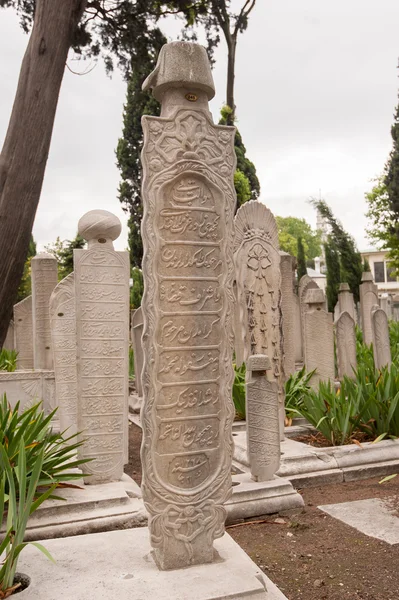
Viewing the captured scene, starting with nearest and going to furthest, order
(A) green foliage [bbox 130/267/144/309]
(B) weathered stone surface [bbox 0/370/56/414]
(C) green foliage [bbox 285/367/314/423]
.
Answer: (B) weathered stone surface [bbox 0/370/56/414] < (C) green foliage [bbox 285/367/314/423] < (A) green foliage [bbox 130/267/144/309]

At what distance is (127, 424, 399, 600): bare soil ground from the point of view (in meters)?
2.72

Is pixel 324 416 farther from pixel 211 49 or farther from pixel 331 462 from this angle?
pixel 211 49

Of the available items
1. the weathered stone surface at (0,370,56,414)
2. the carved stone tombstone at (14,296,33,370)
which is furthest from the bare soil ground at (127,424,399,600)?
the carved stone tombstone at (14,296,33,370)

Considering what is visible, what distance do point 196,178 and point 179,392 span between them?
114cm

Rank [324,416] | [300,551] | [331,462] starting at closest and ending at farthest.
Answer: [300,551] < [331,462] < [324,416]

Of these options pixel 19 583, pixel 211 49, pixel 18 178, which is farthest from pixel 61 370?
pixel 211 49

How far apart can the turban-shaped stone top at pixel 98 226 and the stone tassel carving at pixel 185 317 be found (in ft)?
5.02

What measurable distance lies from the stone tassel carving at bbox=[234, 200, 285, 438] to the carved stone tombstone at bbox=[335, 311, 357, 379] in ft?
7.90

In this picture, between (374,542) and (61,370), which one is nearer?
(374,542)

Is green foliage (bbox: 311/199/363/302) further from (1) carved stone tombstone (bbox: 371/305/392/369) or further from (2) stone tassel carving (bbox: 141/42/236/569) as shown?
(2) stone tassel carving (bbox: 141/42/236/569)

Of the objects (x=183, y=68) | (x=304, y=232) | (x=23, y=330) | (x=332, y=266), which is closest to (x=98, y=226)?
(x=183, y=68)

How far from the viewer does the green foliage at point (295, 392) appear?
6203 millimetres

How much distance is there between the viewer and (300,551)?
3.25 m

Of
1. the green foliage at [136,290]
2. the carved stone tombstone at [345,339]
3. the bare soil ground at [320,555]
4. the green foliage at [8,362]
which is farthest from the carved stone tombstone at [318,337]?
the green foliage at [136,290]
